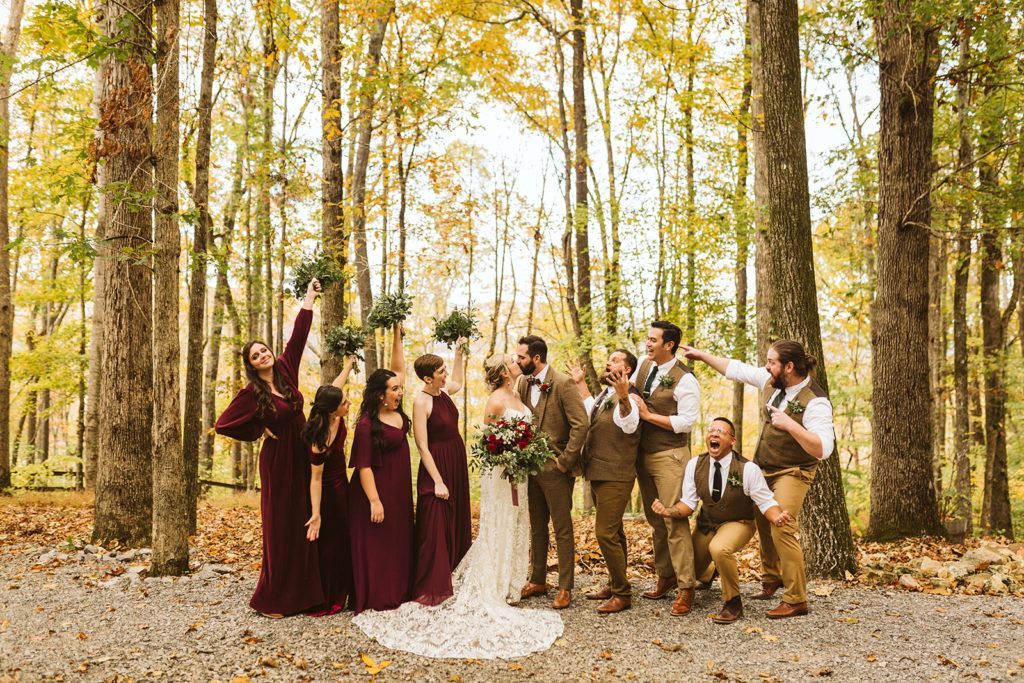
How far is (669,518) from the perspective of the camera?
5641mm

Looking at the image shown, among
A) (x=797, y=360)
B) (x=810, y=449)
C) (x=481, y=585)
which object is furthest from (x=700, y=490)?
(x=481, y=585)

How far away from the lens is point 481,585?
559cm

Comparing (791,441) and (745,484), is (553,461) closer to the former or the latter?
(745,484)

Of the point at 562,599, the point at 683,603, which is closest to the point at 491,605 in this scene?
the point at 562,599

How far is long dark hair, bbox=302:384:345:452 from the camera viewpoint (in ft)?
17.4

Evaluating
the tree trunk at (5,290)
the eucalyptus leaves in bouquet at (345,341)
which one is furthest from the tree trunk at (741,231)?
the tree trunk at (5,290)

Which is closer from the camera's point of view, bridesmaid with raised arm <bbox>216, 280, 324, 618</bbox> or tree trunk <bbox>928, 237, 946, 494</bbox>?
bridesmaid with raised arm <bbox>216, 280, 324, 618</bbox>

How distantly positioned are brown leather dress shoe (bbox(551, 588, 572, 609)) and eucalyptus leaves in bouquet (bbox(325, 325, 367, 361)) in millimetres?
2829

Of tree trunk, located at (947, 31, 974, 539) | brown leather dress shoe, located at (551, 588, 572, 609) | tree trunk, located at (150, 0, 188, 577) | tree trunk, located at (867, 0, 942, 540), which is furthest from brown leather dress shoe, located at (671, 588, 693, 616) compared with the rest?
tree trunk, located at (947, 31, 974, 539)

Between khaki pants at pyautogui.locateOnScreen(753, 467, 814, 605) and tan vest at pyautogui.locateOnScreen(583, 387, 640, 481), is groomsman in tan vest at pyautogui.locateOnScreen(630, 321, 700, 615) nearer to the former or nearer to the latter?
tan vest at pyautogui.locateOnScreen(583, 387, 640, 481)

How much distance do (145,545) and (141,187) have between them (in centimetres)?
419

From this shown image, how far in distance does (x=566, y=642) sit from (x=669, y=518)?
1435 millimetres

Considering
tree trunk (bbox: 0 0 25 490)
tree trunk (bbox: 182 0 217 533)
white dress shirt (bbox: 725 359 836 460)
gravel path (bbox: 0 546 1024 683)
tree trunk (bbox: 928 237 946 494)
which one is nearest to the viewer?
gravel path (bbox: 0 546 1024 683)

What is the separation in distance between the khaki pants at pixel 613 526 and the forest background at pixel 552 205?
2276mm
